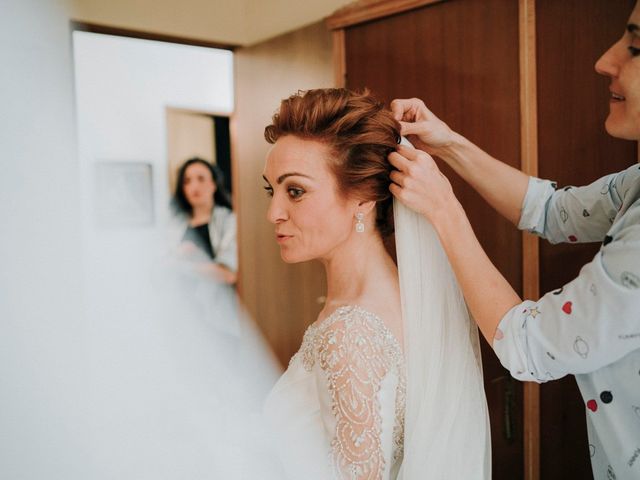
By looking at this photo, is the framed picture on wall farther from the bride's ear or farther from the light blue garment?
the light blue garment

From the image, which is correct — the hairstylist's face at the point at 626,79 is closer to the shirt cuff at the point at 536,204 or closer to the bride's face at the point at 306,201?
the shirt cuff at the point at 536,204

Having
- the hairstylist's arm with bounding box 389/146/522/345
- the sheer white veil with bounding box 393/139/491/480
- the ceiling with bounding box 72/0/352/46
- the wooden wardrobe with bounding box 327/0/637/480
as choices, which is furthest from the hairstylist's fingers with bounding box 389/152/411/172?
the ceiling with bounding box 72/0/352/46

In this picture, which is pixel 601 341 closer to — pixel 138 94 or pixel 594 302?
pixel 594 302

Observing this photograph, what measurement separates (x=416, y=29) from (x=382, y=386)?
123cm

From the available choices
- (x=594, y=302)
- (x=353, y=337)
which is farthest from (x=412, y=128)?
(x=594, y=302)

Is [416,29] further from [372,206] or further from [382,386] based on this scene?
[382,386]

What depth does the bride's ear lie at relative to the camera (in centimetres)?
123

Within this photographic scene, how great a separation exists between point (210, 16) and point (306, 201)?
2196 mm

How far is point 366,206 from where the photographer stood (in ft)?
4.07

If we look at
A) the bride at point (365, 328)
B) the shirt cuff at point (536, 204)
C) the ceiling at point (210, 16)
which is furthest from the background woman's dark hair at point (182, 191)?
the shirt cuff at point (536, 204)

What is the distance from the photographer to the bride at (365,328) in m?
1.04

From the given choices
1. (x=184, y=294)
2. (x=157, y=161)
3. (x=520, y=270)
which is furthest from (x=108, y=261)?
(x=520, y=270)

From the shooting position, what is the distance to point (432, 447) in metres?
1.07

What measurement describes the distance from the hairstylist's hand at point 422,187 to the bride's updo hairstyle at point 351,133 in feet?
0.33
